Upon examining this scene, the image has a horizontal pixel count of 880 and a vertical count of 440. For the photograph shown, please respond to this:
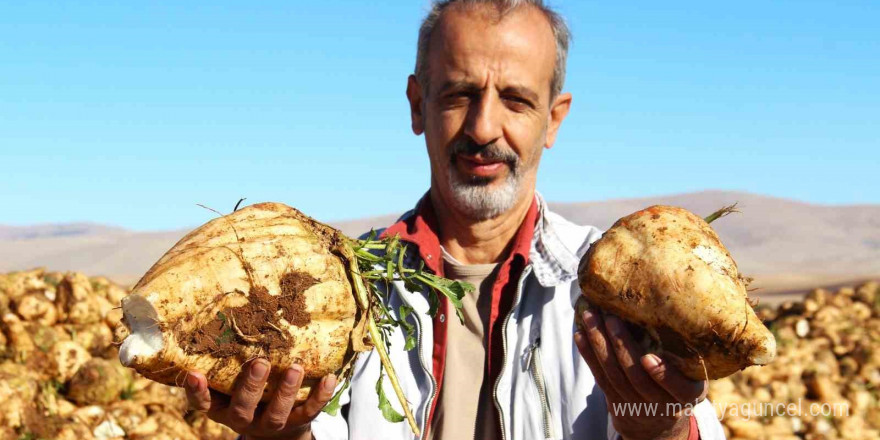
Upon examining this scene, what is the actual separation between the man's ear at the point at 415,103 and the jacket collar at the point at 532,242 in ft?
1.48

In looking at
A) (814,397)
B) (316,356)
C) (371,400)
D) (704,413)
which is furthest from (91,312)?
(814,397)

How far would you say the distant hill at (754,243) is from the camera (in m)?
67.1

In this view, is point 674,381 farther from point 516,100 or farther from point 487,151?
point 516,100

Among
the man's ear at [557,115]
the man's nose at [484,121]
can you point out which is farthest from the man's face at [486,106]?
the man's ear at [557,115]

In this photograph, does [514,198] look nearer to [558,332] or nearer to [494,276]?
[494,276]

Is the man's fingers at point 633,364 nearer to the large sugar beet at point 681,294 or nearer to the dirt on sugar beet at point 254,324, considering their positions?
the large sugar beet at point 681,294

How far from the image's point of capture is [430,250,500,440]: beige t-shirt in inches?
160

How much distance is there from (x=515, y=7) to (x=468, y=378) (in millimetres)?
1999

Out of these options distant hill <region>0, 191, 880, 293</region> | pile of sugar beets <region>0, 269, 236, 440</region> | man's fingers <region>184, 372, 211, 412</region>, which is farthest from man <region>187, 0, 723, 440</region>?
distant hill <region>0, 191, 880, 293</region>

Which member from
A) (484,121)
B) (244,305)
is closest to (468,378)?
(484,121)

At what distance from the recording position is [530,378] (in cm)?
405

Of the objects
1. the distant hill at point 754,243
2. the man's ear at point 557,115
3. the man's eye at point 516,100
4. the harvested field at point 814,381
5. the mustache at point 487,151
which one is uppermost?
the man's eye at point 516,100

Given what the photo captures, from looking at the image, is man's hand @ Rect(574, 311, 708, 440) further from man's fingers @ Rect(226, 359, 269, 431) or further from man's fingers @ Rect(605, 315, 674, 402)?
man's fingers @ Rect(226, 359, 269, 431)

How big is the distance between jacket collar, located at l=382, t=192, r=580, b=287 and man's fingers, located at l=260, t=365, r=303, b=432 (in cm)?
118
